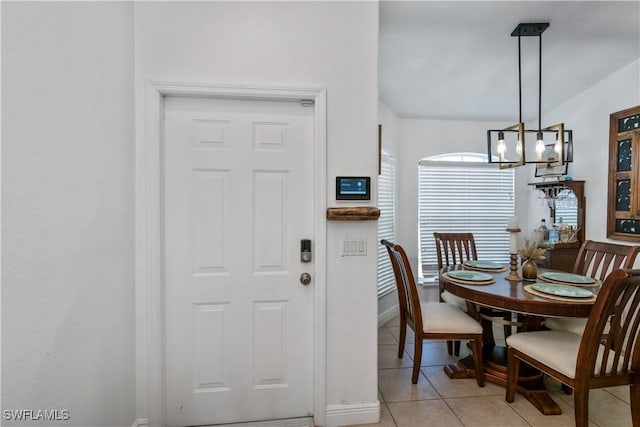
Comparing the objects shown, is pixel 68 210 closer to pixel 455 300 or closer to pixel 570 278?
pixel 455 300

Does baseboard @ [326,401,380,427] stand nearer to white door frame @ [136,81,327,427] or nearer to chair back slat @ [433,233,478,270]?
white door frame @ [136,81,327,427]

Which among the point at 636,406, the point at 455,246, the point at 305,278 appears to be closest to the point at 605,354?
the point at 636,406

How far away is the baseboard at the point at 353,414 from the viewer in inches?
76.5

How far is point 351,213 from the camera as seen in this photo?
1.90m

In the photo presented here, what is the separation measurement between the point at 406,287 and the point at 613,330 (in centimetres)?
125

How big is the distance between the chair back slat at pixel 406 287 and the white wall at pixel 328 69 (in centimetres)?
55

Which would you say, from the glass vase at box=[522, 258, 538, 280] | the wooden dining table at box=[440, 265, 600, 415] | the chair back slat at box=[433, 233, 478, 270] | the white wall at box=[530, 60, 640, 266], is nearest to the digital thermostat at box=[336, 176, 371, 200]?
the wooden dining table at box=[440, 265, 600, 415]

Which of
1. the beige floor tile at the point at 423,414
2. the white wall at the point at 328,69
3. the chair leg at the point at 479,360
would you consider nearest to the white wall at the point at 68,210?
the white wall at the point at 328,69

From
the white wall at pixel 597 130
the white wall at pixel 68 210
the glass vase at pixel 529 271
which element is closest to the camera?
the white wall at pixel 68 210

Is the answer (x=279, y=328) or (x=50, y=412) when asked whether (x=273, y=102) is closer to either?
Answer: (x=279, y=328)

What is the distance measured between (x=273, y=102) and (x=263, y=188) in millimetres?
544

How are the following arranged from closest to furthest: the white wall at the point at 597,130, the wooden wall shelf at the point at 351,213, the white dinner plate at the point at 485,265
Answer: the wooden wall shelf at the point at 351,213 → the white dinner plate at the point at 485,265 → the white wall at the point at 597,130

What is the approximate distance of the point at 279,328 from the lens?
1984mm

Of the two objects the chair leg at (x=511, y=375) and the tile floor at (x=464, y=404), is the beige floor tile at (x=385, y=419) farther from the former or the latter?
the chair leg at (x=511, y=375)
